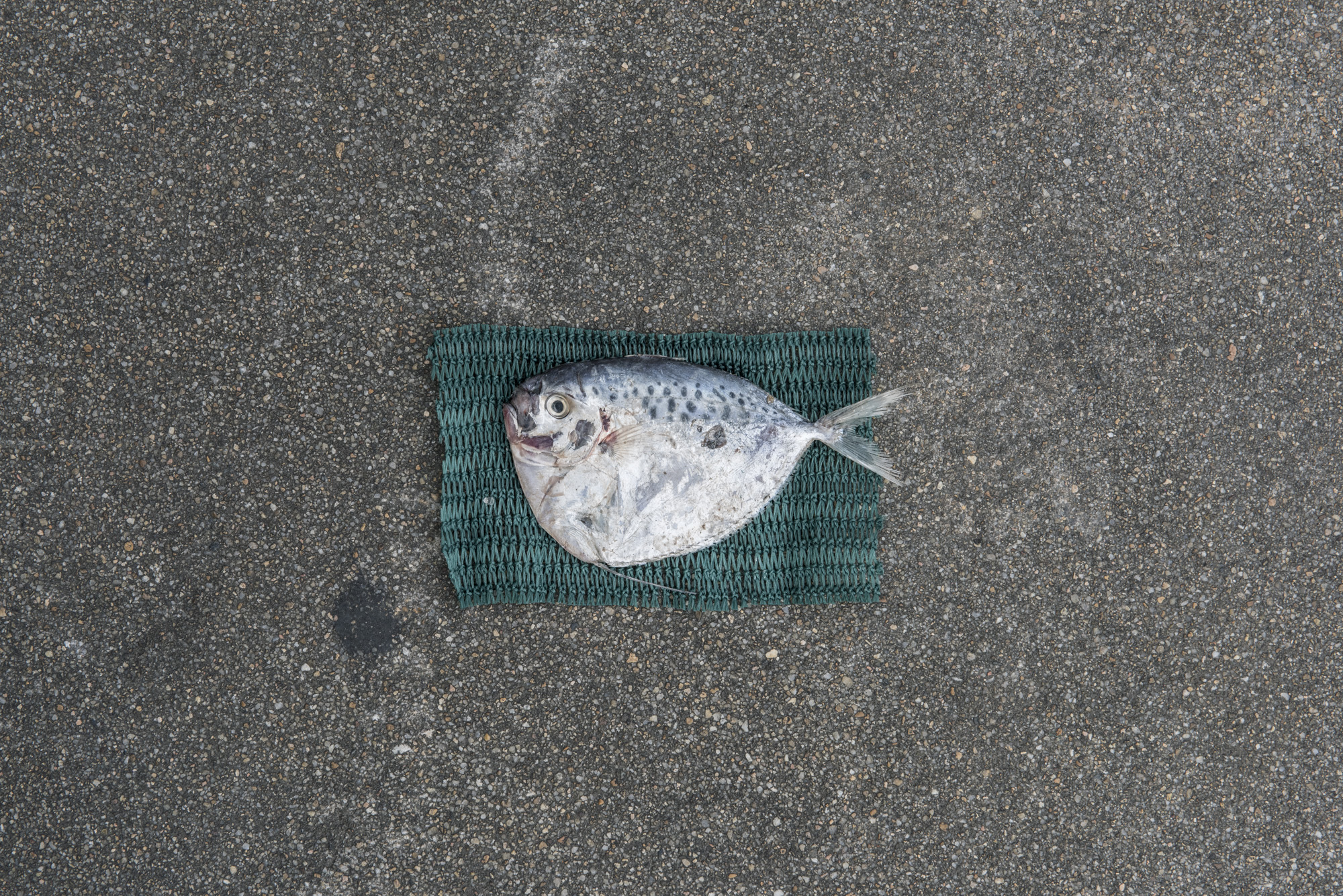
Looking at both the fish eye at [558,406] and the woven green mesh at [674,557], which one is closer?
the fish eye at [558,406]

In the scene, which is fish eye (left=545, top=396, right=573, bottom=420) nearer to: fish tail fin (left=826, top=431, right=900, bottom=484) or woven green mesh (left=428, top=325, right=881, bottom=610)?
woven green mesh (left=428, top=325, right=881, bottom=610)

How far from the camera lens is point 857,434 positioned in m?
2.20

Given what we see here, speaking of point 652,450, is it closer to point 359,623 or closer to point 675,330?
point 675,330

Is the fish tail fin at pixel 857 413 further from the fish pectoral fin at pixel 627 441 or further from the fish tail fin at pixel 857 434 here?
the fish pectoral fin at pixel 627 441

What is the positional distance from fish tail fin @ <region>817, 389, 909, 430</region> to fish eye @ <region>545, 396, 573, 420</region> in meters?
0.77

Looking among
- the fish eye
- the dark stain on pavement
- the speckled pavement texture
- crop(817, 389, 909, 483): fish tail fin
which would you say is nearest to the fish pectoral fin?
the fish eye

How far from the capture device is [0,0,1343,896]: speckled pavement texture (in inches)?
84.3

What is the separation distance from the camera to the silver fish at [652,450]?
2051 mm

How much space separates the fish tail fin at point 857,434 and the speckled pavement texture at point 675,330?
134 millimetres

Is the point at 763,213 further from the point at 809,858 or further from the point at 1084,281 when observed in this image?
the point at 809,858

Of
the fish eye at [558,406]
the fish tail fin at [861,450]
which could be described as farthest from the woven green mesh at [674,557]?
the fish eye at [558,406]

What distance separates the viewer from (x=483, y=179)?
2.22 metres

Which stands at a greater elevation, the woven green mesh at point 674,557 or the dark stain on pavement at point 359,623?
the woven green mesh at point 674,557

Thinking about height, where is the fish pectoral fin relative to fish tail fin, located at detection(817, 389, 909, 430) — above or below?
below
